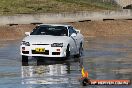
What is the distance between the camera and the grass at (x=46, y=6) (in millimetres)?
54875

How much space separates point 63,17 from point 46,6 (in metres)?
7.08

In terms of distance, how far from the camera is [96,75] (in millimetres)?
17547

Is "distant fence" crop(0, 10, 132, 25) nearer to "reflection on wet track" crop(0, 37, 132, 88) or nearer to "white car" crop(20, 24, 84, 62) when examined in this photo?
"reflection on wet track" crop(0, 37, 132, 88)

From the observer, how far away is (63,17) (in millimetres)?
50469

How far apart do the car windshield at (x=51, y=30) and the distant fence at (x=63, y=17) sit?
22.9 m

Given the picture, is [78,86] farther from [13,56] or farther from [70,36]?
[13,56]

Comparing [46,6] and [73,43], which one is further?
[46,6]

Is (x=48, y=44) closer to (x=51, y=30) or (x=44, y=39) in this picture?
(x=44, y=39)

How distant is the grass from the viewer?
54875 mm

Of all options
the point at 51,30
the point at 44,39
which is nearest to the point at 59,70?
the point at 44,39

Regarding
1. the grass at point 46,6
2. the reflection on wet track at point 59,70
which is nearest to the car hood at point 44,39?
the reflection on wet track at point 59,70

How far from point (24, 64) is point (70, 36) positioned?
117 inches

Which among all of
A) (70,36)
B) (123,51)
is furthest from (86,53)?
(70,36)

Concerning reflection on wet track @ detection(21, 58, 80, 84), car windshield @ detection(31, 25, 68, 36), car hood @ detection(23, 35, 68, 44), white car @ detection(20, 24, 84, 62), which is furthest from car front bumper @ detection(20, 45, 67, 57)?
car windshield @ detection(31, 25, 68, 36)
